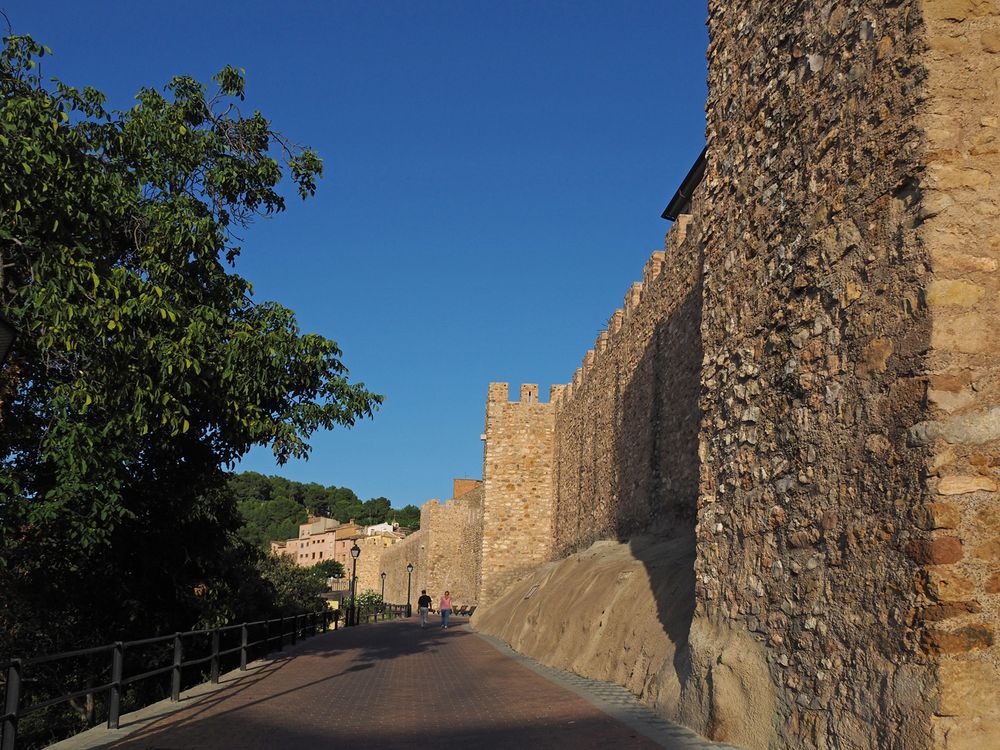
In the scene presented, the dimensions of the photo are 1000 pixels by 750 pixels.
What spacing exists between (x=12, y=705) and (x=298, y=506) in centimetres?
14228

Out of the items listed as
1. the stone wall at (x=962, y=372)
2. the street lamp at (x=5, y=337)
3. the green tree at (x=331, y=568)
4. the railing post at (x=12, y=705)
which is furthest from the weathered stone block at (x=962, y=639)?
the green tree at (x=331, y=568)

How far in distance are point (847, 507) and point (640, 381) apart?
49.6 feet

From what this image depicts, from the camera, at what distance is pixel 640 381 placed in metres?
20.6

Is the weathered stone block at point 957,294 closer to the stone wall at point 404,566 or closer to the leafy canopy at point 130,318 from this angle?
the leafy canopy at point 130,318

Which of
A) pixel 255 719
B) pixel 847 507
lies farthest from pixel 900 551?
pixel 255 719

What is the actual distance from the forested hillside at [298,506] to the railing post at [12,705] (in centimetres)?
12644

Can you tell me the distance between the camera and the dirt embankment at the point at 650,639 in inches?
263

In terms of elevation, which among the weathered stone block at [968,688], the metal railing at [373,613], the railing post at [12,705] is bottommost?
the metal railing at [373,613]

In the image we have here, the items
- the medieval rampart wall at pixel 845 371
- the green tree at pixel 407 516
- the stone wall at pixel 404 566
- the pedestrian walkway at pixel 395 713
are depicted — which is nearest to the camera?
the medieval rampart wall at pixel 845 371

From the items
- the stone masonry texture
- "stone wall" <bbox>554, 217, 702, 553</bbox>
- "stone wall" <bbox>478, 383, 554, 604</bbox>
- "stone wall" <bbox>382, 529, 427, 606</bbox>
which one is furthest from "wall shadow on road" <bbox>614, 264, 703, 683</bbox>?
"stone wall" <bbox>382, 529, 427, 606</bbox>

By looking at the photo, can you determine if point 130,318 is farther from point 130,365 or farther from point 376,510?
point 376,510

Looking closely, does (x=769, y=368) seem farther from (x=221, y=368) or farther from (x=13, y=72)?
(x=13, y=72)

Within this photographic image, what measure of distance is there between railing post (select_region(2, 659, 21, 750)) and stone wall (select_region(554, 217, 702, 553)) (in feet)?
36.0

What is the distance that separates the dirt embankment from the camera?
6.69 metres
